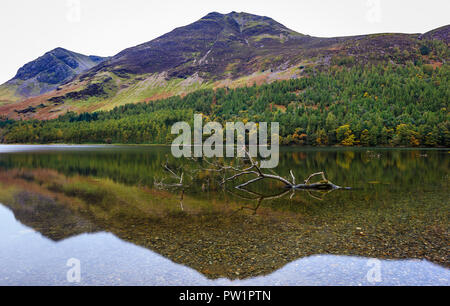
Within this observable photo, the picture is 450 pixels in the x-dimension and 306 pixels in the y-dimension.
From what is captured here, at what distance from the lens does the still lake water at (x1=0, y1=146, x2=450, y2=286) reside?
30.0ft

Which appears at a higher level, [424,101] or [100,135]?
[424,101]

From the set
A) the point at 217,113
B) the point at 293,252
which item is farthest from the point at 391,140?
the point at 293,252

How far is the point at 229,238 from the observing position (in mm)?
12586

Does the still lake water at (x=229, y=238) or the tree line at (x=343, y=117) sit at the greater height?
the tree line at (x=343, y=117)

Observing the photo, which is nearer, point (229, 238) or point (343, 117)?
point (229, 238)

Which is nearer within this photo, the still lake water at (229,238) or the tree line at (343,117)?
→ the still lake water at (229,238)

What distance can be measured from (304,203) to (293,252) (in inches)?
368

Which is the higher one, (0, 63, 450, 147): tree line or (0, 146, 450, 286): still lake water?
(0, 63, 450, 147): tree line

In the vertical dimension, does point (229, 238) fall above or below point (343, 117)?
below

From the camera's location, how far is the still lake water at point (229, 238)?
→ 9.13 metres

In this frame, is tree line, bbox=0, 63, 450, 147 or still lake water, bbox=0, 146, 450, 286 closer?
still lake water, bbox=0, 146, 450, 286

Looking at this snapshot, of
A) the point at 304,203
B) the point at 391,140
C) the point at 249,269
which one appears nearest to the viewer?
the point at 249,269
